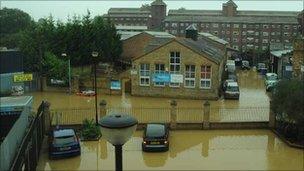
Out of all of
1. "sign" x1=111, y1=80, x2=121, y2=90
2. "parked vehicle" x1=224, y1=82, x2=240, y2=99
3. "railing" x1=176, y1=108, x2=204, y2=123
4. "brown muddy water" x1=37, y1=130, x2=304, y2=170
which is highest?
"sign" x1=111, y1=80, x2=121, y2=90

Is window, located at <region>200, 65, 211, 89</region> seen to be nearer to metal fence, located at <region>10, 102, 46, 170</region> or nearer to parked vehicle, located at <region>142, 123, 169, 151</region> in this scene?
parked vehicle, located at <region>142, 123, 169, 151</region>

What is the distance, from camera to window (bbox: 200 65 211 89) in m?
37.0

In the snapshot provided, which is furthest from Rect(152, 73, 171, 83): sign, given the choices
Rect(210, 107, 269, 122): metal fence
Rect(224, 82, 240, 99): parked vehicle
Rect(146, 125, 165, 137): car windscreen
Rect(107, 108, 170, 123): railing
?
Rect(146, 125, 165, 137): car windscreen

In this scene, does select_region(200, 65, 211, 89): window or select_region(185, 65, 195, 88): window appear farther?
select_region(185, 65, 195, 88): window

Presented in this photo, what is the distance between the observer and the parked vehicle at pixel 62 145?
20562 millimetres

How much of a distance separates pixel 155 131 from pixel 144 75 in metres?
16.8

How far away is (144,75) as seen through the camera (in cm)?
3853

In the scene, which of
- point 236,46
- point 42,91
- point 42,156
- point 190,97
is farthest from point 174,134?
point 236,46

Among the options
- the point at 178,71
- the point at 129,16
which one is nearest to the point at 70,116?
the point at 178,71

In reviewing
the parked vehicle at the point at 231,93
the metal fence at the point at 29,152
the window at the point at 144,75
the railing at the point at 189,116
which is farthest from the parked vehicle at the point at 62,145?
the parked vehicle at the point at 231,93

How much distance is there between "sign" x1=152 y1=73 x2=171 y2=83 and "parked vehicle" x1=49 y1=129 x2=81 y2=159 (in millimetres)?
17699

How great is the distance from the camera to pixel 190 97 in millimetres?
37469

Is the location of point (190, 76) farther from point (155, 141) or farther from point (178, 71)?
point (155, 141)

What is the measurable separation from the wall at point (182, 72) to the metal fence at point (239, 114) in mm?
3938
